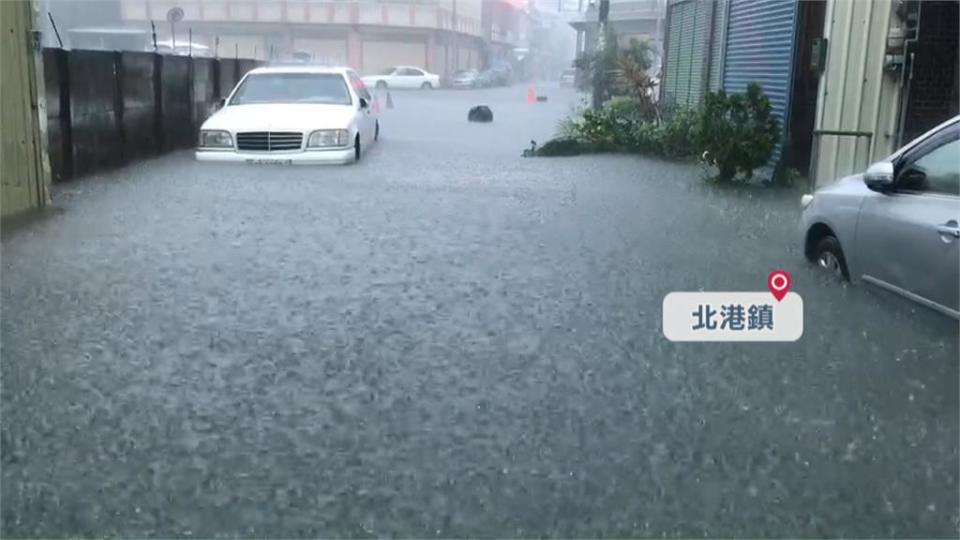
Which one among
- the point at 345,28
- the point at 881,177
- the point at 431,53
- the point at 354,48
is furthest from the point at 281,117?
the point at 431,53

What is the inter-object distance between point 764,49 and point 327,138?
549 cm

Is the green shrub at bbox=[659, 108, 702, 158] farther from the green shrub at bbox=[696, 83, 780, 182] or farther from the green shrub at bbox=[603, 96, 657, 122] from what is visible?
the green shrub at bbox=[696, 83, 780, 182]

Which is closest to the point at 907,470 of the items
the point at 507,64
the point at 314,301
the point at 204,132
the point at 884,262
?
the point at 884,262

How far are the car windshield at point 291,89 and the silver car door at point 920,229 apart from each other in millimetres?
10522

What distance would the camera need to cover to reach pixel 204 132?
1384 centimetres

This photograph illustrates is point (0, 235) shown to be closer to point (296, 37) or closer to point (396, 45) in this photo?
point (296, 37)

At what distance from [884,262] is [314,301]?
3.22 meters

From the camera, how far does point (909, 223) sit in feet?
17.7

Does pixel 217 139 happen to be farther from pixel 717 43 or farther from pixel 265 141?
pixel 717 43

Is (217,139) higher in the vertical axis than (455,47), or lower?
lower

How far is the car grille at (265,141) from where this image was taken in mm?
13719

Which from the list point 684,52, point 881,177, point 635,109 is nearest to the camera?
point 881,177

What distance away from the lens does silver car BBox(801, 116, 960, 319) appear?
5098 millimetres

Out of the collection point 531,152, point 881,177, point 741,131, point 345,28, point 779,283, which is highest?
point 345,28
